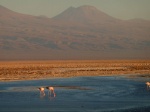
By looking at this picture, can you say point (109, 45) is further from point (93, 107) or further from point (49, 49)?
point (93, 107)

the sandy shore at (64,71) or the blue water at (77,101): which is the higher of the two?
the sandy shore at (64,71)

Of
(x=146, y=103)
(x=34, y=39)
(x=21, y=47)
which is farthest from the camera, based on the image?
(x=34, y=39)

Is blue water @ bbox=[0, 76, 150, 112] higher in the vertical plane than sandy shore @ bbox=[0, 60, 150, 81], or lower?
lower

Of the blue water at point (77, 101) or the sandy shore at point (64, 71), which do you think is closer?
A: the blue water at point (77, 101)

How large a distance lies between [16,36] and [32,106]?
16674 centimetres

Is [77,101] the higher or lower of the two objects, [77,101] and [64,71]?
the lower

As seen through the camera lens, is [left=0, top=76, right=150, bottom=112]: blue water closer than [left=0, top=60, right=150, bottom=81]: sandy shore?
Yes

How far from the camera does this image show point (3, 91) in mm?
29250

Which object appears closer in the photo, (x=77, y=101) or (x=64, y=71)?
(x=77, y=101)

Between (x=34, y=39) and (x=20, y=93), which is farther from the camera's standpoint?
(x=34, y=39)

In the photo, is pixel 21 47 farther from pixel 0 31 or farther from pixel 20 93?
pixel 20 93

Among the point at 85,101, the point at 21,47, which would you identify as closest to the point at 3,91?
the point at 85,101

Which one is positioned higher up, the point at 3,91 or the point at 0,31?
the point at 0,31

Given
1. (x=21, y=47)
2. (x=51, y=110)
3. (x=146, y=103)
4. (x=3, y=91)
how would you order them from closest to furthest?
(x=51, y=110) < (x=146, y=103) < (x=3, y=91) < (x=21, y=47)
